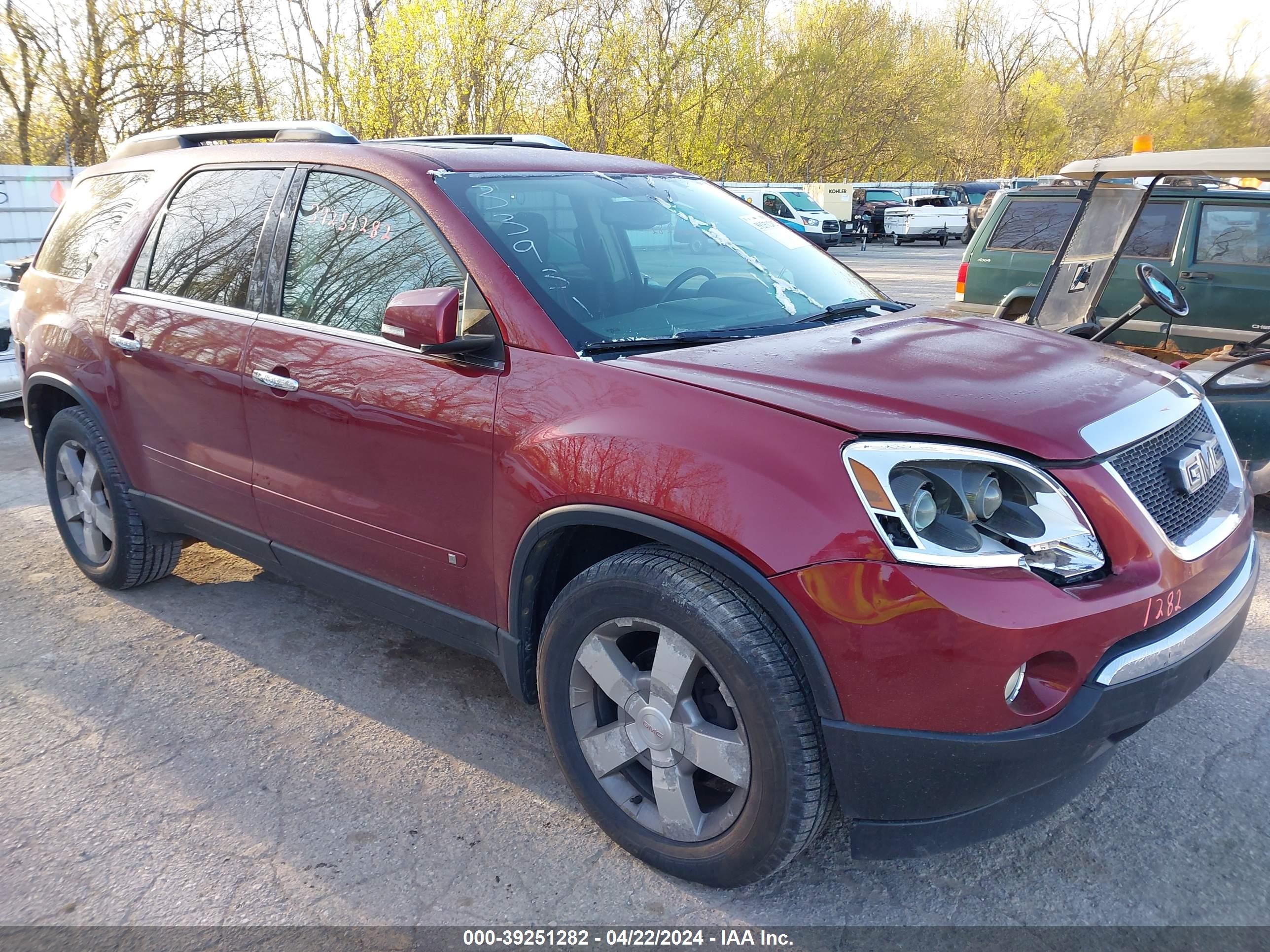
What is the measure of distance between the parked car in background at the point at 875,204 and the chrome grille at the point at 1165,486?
3321 cm

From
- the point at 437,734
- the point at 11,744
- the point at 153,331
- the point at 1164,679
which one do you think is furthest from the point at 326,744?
the point at 1164,679

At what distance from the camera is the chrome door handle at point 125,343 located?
12.4ft

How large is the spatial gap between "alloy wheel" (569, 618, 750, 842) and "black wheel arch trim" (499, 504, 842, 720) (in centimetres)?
22

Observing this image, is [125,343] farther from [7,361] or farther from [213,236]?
[7,361]

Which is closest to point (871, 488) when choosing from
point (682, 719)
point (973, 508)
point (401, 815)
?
point (973, 508)

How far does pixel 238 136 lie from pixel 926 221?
3213 centimetres

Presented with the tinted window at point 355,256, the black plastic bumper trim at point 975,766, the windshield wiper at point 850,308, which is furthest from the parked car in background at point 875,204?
the black plastic bumper trim at point 975,766

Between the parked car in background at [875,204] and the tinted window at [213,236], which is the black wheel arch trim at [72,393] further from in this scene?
the parked car in background at [875,204]

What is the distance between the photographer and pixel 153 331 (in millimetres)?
3715

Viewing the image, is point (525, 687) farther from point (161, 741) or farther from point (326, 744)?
point (161, 741)

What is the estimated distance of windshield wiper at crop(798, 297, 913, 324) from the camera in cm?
317

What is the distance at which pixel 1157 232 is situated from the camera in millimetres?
7781

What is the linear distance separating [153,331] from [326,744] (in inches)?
68.4

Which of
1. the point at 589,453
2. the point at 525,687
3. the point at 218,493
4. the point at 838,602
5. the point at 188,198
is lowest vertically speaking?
the point at 525,687
